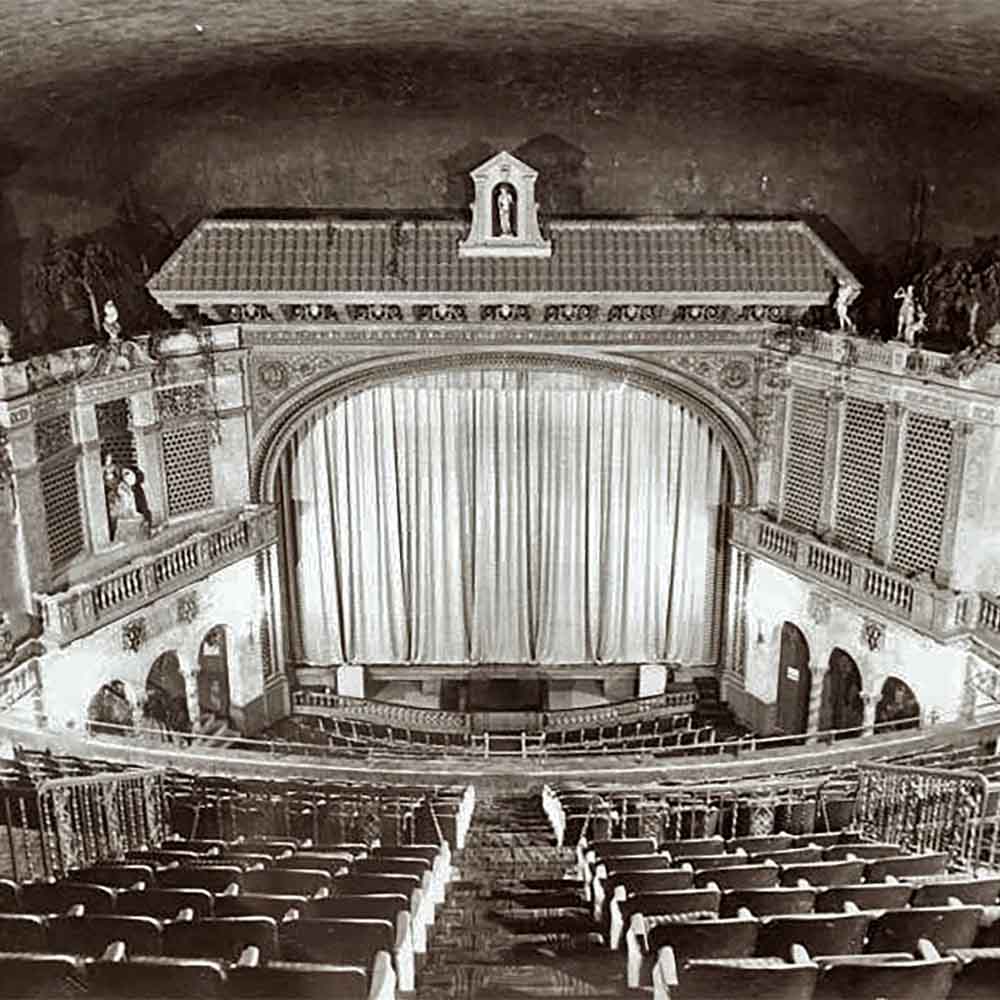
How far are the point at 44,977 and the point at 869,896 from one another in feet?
18.8

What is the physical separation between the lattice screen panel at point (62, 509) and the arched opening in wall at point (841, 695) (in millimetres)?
13403

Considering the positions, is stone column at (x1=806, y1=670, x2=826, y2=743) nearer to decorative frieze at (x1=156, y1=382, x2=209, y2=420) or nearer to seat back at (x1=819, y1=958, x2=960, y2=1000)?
decorative frieze at (x1=156, y1=382, x2=209, y2=420)

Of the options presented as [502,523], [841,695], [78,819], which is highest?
[78,819]

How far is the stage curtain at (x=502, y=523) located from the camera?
2138 cm

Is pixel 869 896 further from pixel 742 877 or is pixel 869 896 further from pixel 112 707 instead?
pixel 112 707

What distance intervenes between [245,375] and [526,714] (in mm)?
8538

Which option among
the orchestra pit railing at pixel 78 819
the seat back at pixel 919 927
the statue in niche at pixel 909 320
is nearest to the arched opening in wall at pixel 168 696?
the orchestra pit railing at pixel 78 819

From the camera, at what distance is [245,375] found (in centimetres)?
2038

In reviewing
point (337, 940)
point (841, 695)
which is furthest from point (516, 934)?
point (841, 695)

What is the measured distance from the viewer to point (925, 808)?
40.5ft

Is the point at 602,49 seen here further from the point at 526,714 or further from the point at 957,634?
the point at 526,714

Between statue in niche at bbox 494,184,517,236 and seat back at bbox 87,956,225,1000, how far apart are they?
1458 centimetres

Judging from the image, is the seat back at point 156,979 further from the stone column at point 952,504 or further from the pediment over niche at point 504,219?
the pediment over niche at point 504,219

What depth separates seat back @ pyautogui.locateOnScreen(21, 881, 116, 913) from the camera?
8.53 m
